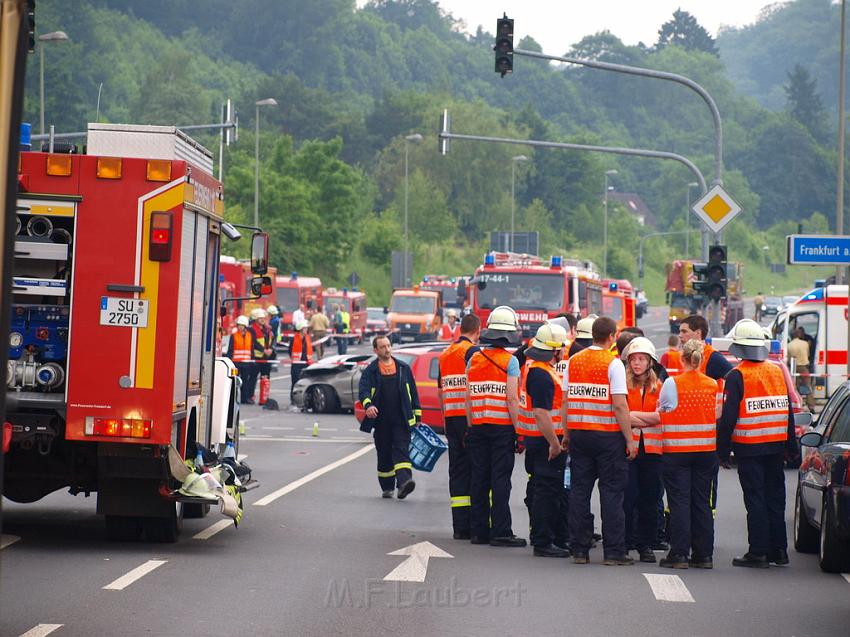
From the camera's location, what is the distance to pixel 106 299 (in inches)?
429

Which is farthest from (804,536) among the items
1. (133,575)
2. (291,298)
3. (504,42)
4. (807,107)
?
(807,107)

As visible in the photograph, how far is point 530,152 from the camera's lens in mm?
135000

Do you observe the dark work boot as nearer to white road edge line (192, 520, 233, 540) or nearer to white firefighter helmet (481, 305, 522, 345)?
white firefighter helmet (481, 305, 522, 345)

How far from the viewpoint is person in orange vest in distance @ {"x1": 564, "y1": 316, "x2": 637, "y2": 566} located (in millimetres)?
11523

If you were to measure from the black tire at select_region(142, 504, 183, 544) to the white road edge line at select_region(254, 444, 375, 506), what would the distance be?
3053 mm

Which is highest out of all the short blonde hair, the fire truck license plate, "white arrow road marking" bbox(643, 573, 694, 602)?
the fire truck license plate

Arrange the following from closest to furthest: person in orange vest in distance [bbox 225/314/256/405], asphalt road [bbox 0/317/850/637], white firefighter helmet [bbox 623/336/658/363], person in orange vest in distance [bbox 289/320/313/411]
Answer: asphalt road [bbox 0/317/850/637] < white firefighter helmet [bbox 623/336/658/363] < person in orange vest in distance [bbox 225/314/256/405] < person in orange vest in distance [bbox 289/320/313/411]

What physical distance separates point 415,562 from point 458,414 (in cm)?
206

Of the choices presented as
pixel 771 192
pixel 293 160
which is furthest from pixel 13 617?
pixel 771 192

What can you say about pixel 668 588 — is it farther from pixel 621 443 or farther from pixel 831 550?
pixel 831 550

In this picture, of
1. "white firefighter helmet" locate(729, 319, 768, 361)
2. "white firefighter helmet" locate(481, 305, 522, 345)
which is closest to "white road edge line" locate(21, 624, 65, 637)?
"white firefighter helmet" locate(481, 305, 522, 345)

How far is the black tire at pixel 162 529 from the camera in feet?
39.2

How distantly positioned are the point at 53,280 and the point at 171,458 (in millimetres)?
1466

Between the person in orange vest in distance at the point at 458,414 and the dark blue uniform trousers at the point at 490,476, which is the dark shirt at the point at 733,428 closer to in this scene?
the dark blue uniform trousers at the point at 490,476
